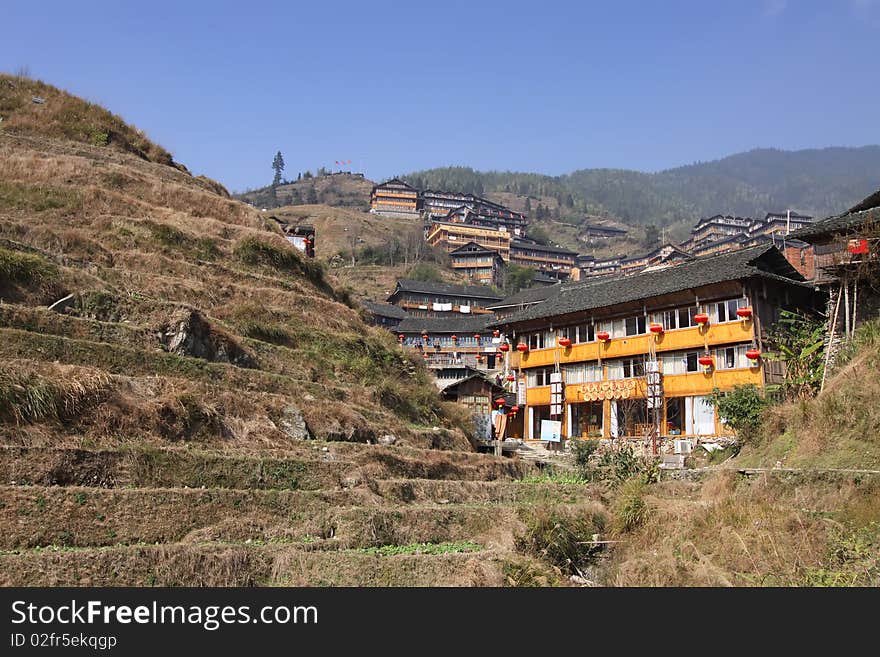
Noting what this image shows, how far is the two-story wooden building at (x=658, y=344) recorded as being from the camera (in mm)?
30516

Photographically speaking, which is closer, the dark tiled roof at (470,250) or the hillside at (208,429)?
the hillside at (208,429)

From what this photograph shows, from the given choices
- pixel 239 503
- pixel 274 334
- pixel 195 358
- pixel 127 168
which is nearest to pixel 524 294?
pixel 127 168

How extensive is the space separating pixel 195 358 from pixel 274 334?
5789mm

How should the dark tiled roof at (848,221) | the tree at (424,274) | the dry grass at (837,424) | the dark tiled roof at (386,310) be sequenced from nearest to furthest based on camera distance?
1. the dry grass at (837,424)
2. the dark tiled roof at (848,221)
3. the dark tiled roof at (386,310)
4. the tree at (424,274)

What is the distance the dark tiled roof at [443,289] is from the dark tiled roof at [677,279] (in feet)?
129

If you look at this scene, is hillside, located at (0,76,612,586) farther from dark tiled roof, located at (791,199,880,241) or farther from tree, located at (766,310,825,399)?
dark tiled roof, located at (791,199,880,241)

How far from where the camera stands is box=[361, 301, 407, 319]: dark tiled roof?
68812 mm

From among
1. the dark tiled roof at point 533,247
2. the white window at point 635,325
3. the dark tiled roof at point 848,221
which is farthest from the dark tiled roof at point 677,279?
the dark tiled roof at point 533,247

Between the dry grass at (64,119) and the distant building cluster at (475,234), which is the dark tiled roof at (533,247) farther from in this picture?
the dry grass at (64,119)

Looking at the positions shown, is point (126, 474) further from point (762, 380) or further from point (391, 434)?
point (762, 380)

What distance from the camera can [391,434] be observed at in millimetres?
22391

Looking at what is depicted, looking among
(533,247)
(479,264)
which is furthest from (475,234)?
(479,264)

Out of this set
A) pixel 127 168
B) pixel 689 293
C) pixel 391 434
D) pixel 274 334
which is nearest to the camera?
pixel 391 434

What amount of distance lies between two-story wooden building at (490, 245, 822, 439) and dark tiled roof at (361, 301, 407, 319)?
30729 mm
